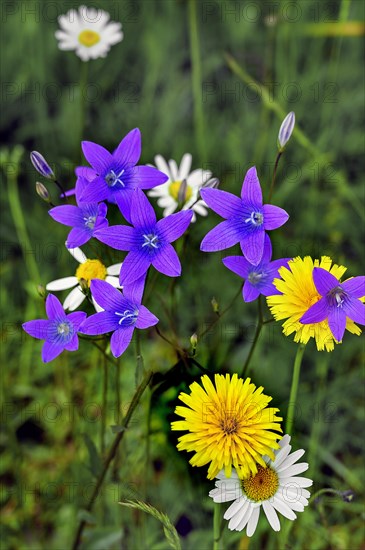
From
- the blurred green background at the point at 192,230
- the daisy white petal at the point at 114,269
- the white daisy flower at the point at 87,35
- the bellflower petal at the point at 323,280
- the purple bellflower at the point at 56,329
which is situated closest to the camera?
the bellflower petal at the point at 323,280

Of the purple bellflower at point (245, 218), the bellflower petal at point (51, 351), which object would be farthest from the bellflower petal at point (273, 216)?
the bellflower petal at point (51, 351)

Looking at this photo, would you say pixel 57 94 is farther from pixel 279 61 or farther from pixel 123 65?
pixel 279 61

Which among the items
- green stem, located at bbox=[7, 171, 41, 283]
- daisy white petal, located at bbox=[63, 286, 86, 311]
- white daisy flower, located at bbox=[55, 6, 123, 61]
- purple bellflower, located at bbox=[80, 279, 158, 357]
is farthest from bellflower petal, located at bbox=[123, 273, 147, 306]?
white daisy flower, located at bbox=[55, 6, 123, 61]

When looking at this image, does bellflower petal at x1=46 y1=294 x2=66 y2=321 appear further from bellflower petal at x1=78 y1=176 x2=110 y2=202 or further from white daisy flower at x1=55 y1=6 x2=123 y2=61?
white daisy flower at x1=55 y1=6 x2=123 y2=61

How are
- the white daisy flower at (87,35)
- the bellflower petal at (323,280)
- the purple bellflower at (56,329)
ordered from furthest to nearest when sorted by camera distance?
the white daisy flower at (87,35), the purple bellflower at (56,329), the bellflower petal at (323,280)

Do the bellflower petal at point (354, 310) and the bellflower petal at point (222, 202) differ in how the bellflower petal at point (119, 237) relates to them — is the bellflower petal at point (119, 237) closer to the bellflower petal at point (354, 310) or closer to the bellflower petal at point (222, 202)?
the bellflower petal at point (222, 202)

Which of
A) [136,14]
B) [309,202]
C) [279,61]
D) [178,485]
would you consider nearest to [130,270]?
[178,485]

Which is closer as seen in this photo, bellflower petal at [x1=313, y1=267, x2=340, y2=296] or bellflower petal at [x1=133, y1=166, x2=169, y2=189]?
bellflower petal at [x1=313, y1=267, x2=340, y2=296]

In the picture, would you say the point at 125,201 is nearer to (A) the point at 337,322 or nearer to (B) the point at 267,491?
(A) the point at 337,322
